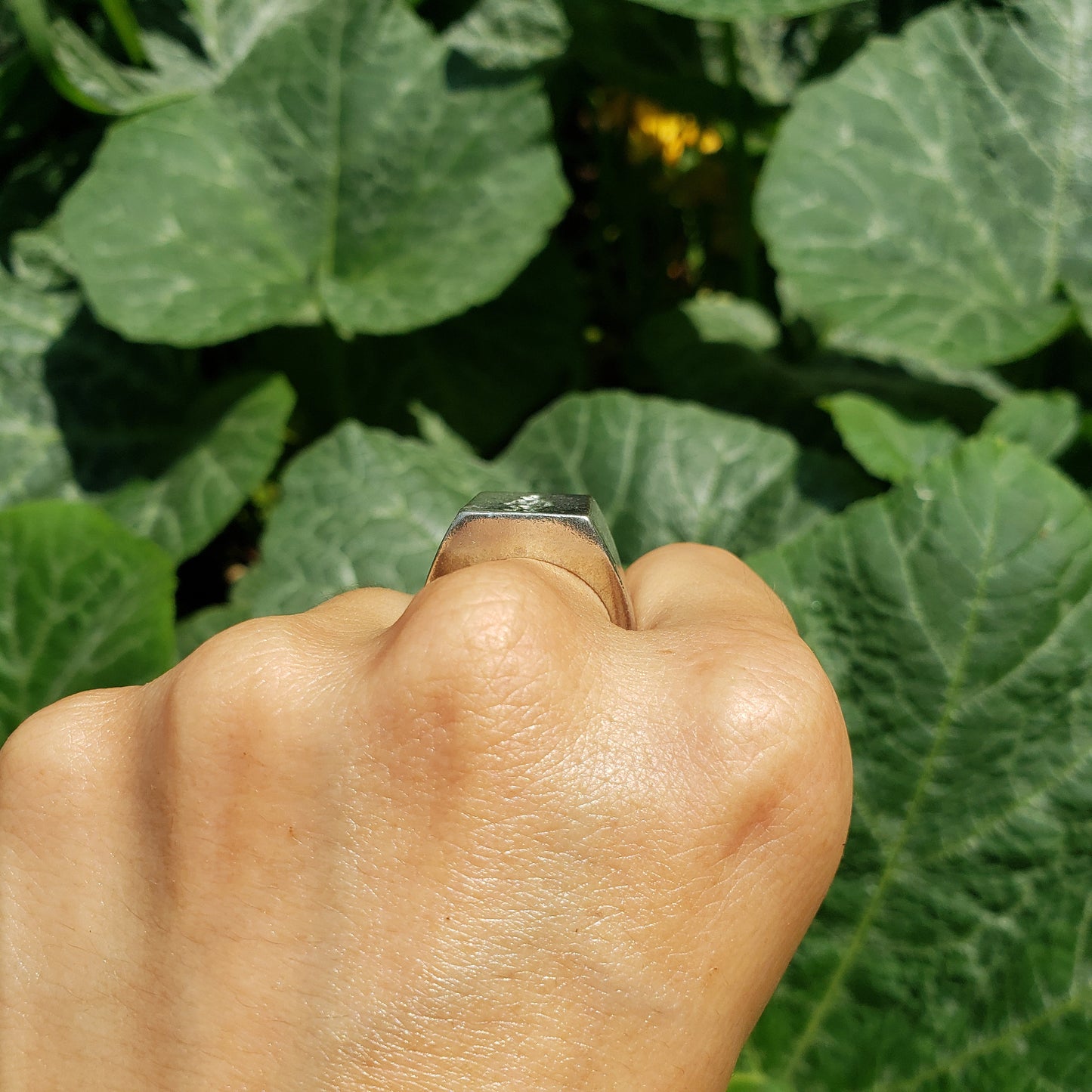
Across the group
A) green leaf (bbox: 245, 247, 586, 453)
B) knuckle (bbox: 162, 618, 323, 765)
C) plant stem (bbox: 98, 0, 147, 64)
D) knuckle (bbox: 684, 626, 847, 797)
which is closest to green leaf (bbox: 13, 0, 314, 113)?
plant stem (bbox: 98, 0, 147, 64)

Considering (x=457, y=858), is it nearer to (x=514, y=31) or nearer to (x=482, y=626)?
(x=482, y=626)

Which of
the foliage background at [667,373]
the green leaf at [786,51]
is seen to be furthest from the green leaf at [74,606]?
the green leaf at [786,51]

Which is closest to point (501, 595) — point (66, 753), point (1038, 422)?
point (66, 753)

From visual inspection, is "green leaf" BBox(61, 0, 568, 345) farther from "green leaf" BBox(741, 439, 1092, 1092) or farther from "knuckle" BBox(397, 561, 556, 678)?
"knuckle" BBox(397, 561, 556, 678)

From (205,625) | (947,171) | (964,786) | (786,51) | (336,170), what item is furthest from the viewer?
(786,51)

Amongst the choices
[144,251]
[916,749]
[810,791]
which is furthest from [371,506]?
[810,791]

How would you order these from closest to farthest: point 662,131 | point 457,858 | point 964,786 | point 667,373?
1. point 457,858
2. point 964,786
3. point 667,373
4. point 662,131
